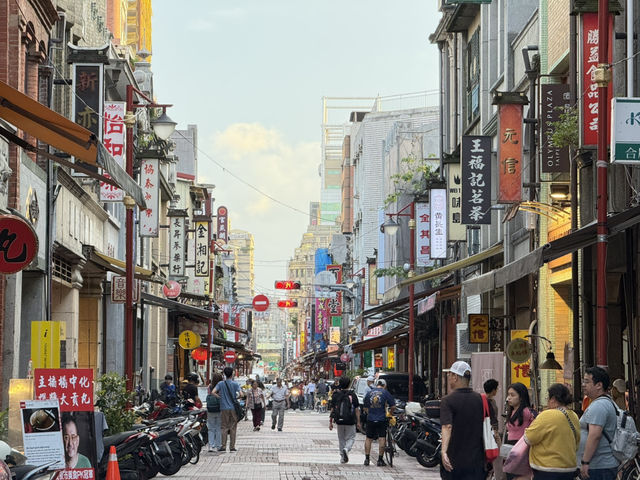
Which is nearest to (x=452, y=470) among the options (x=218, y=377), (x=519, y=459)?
(x=519, y=459)

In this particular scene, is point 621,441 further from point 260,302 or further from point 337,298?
point 337,298

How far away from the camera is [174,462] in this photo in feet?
68.1

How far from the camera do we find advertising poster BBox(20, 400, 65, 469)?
484 inches

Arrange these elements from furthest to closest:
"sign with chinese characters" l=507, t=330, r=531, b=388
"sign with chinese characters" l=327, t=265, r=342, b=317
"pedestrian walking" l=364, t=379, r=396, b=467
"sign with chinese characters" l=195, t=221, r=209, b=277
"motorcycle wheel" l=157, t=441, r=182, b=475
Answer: "sign with chinese characters" l=327, t=265, r=342, b=317
"sign with chinese characters" l=195, t=221, r=209, b=277
"sign with chinese characters" l=507, t=330, r=531, b=388
"pedestrian walking" l=364, t=379, r=396, b=467
"motorcycle wheel" l=157, t=441, r=182, b=475

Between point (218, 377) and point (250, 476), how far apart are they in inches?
339

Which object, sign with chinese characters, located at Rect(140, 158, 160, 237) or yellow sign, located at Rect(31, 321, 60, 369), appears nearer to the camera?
yellow sign, located at Rect(31, 321, 60, 369)

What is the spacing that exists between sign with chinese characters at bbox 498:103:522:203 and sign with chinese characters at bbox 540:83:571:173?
4.36ft

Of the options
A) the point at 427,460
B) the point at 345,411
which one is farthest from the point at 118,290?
the point at 427,460

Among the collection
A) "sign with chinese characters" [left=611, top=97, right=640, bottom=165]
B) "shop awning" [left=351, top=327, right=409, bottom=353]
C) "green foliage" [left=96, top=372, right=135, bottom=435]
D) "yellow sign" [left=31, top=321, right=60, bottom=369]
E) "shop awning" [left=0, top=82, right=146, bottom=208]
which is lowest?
"green foliage" [left=96, top=372, right=135, bottom=435]

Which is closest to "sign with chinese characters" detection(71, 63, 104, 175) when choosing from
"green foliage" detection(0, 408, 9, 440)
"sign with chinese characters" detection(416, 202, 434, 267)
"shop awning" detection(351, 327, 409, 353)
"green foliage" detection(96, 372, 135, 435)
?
"green foliage" detection(96, 372, 135, 435)

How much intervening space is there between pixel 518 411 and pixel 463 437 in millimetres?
1306

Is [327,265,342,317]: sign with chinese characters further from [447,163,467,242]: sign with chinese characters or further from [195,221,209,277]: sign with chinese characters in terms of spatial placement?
[447,163,467,242]: sign with chinese characters

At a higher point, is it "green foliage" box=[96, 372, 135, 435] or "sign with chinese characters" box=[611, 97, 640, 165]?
"sign with chinese characters" box=[611, 97, 640, 165]

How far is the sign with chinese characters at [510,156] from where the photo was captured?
85.7ft
